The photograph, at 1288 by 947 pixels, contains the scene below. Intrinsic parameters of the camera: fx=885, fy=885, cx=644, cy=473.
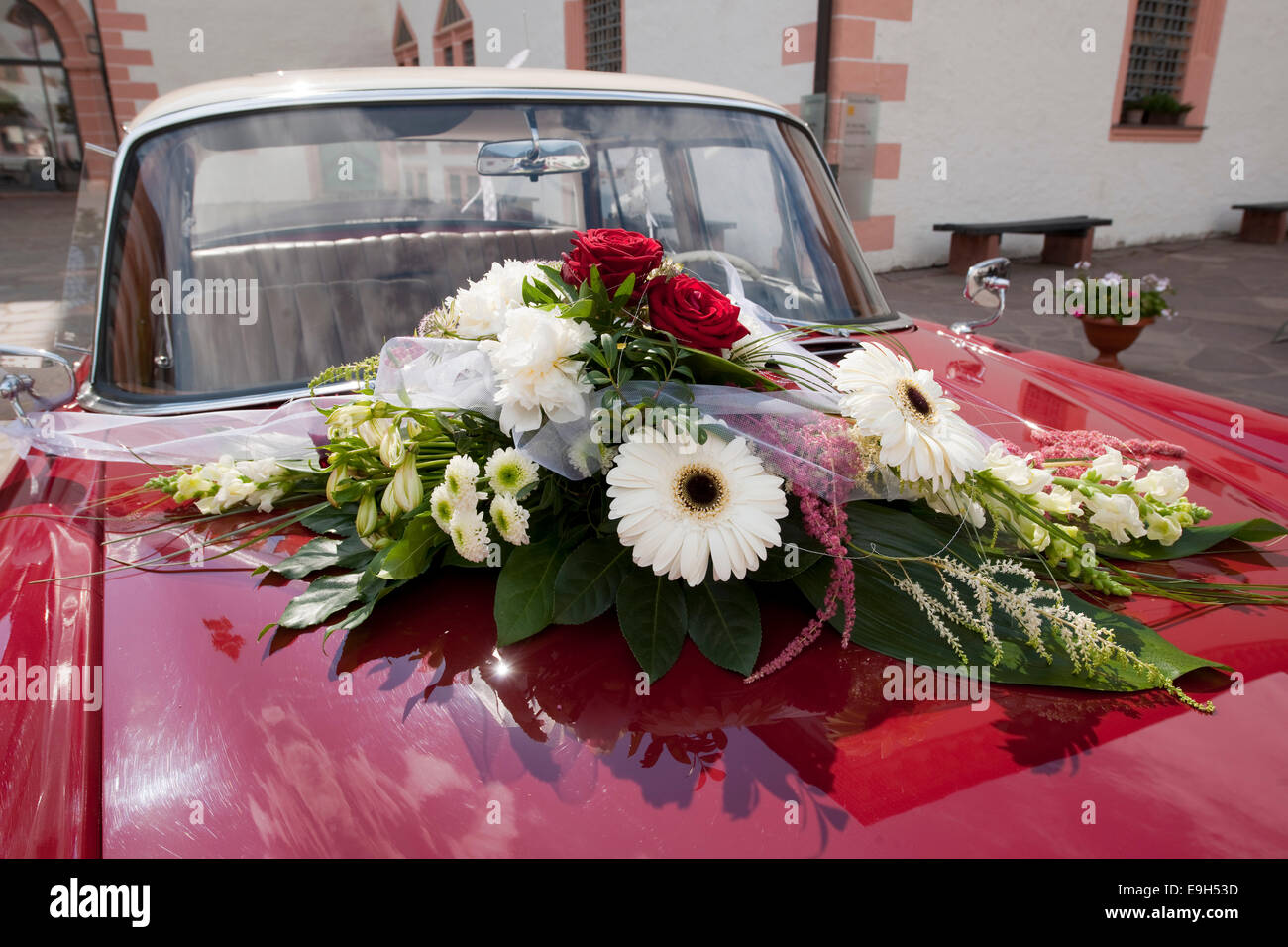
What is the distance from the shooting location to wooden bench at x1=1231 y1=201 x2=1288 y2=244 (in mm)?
11922

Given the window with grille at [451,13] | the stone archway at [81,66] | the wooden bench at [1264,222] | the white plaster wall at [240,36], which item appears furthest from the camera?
the stone archway at [81,66]

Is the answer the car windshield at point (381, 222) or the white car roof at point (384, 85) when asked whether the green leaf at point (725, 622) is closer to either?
the car windshield at point (381, 222)

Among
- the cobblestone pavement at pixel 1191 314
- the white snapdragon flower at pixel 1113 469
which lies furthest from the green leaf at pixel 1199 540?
the cobblestone pavement at pixel 1191 314

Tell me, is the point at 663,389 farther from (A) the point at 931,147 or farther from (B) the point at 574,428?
(A) the point at 931,147

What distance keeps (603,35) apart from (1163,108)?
23.9 feet

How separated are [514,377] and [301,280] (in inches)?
47.5

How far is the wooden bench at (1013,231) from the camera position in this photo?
32.4 feet

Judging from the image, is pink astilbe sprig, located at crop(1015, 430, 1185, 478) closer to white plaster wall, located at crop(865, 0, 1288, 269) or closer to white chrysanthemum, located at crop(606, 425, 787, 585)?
white chrysanthemum, located at crop(606, 425, 787, 585)

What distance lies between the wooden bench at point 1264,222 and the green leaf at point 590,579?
1388cm

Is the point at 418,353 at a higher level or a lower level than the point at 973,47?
lower

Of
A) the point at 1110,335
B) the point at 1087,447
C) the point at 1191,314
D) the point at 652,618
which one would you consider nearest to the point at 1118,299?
the point at 1110,335

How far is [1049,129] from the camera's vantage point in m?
10.6

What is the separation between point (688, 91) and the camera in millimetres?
2367
